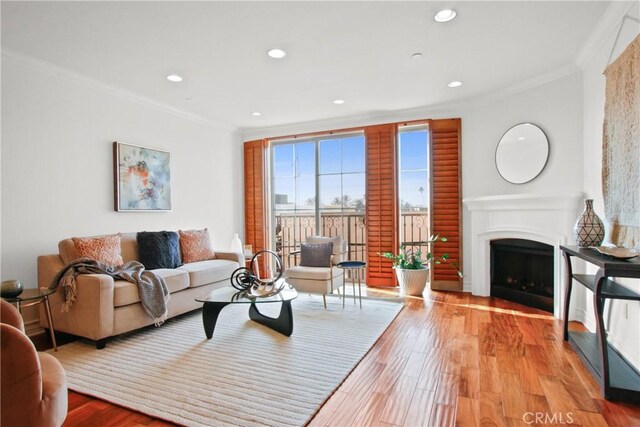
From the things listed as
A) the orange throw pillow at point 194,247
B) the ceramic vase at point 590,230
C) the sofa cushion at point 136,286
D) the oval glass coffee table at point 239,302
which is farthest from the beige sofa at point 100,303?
the ceramic vase at point 590,230

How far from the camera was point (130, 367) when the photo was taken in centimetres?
245

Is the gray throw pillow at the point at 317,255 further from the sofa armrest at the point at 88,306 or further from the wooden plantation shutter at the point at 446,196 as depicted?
the sofa armrest at the point at 88,306

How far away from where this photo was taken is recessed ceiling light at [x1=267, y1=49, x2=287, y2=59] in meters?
2.92

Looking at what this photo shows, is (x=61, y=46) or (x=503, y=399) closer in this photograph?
(x=503, y=399)

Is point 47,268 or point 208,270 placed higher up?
point 47,268

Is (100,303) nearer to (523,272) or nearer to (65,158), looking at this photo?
(65,158)

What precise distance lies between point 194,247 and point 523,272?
3.99 m

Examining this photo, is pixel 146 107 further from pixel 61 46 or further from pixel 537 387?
pixel 537 387

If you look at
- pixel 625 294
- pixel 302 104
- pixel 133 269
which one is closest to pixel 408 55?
pixel 302 104

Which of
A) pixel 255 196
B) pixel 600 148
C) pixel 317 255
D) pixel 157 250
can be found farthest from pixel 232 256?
pixel 600 148

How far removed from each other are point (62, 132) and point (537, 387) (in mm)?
4516

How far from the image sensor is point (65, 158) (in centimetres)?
339

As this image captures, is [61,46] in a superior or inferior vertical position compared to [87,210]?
superior

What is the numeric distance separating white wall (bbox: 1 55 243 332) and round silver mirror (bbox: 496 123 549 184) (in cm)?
416
